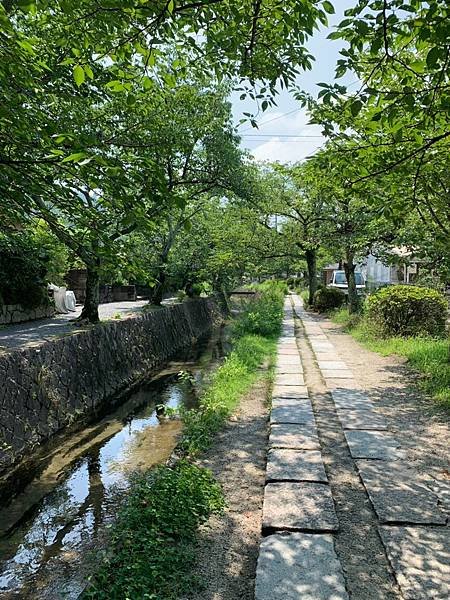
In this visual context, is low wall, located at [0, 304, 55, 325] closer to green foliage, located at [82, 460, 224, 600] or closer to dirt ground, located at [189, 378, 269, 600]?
dirt ground, located at [189, 378, 269, 600]

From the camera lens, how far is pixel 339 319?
1873 cm

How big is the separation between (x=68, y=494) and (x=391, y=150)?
5551 mm

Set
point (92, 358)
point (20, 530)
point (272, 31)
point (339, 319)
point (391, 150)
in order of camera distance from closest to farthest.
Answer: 1. point (272, 31)
2. point (20, 530)
3. point (391, 150)
4. point (92, 358)
5. point (339, 319)

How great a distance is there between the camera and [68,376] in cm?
909

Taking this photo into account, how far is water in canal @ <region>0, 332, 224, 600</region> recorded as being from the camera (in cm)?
392

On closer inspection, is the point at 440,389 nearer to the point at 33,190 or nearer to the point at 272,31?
the point at 272,31

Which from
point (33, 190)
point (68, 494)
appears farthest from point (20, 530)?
point (33, 190)

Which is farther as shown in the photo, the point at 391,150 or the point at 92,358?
the point at 92,358

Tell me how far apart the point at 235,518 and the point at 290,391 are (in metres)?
4.33

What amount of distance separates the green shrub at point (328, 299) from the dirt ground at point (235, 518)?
56.2 feet

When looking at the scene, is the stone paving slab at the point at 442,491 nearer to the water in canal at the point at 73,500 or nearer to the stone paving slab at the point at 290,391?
the water in canal at the point at 73,500

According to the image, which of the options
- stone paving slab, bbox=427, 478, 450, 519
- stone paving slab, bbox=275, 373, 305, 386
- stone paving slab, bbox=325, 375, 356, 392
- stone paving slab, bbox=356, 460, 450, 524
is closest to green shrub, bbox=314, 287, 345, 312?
stone paving slab, bbox=275, 373, 305, 386

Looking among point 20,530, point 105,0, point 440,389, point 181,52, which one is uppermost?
point 181,52

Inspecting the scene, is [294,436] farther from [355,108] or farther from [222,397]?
[355,108]
